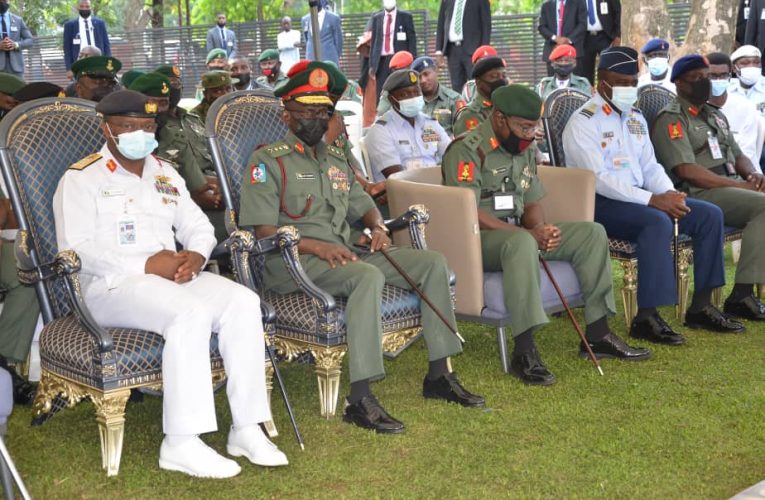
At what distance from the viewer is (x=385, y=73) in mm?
12867

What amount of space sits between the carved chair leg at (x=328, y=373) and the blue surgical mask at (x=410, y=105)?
236 cm

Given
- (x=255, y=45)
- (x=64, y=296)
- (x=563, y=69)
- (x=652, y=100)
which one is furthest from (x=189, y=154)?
(x=255, y=45)

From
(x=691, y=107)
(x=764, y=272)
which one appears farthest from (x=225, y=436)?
(x=691, y=107)

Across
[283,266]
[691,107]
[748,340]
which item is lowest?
[748,340]

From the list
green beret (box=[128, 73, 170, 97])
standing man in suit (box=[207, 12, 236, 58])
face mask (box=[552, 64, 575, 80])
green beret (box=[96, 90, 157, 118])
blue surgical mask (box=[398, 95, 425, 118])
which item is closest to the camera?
green beret (box=[96, 90, 157, 118])

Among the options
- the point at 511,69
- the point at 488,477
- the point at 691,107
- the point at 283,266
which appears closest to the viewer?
the point at 488,477

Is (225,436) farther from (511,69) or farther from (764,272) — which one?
(511,69)

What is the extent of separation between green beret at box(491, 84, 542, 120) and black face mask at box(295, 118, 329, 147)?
885 mm

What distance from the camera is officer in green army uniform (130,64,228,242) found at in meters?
5.30

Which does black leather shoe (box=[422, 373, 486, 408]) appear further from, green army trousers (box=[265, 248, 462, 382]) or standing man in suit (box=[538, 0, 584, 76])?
standing man in suit (box=[538, 0, 584, 76])

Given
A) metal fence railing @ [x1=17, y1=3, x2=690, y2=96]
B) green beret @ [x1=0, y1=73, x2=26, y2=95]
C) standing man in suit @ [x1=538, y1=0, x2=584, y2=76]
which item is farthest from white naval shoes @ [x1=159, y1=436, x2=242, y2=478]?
metal fence railing @ [x1=17, y1=3, x2=690, y2=96]

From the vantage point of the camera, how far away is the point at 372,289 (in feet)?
13.1

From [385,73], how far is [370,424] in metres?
9.33

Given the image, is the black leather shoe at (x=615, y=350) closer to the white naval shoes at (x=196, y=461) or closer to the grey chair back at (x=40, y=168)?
the white naval shoes at (x=196, y=461)
